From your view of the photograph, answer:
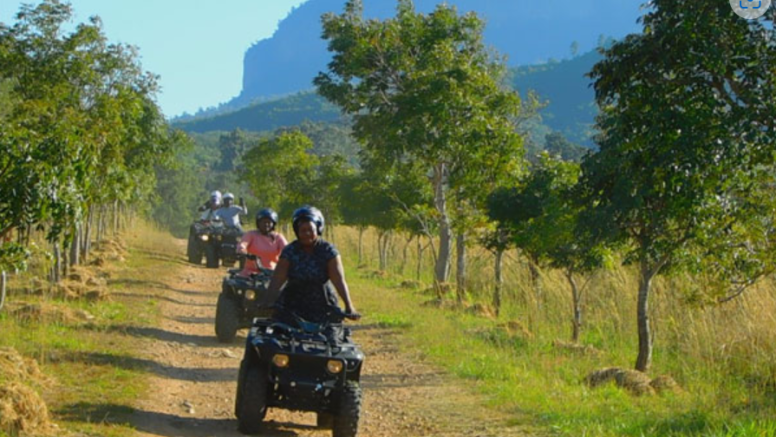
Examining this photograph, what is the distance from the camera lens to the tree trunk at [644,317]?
11.8m

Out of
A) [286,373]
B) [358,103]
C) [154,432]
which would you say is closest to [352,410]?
[286,373]

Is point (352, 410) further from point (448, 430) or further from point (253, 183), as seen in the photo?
point (253, 183)

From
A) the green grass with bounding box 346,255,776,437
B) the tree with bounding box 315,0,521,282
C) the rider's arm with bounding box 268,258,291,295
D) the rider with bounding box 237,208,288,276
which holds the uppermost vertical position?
the tree with bounding box 315,0,521,282

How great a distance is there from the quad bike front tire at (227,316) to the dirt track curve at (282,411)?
0.23 m

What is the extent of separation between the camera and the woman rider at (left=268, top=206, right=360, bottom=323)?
26.9 feet

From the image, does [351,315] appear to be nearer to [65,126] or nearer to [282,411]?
[282,411]

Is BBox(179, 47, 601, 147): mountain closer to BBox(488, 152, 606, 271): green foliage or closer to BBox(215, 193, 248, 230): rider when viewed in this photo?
BBox(215, 193, 248, 230): rider

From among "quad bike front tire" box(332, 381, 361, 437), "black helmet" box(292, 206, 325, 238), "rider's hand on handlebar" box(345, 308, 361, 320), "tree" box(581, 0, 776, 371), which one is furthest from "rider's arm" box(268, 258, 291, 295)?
"tree" box(581, 0, 776, 371)

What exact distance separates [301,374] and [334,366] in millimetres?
293

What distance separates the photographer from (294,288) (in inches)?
325

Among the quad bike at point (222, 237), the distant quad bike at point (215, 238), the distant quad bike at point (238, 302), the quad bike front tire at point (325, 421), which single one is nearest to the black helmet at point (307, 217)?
the quad bike front tire at point (325, 421)

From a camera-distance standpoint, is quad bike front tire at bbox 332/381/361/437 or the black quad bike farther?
the black quad bike

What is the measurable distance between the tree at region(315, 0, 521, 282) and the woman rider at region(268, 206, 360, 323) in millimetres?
10073

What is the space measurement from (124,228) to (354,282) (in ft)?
89.2
